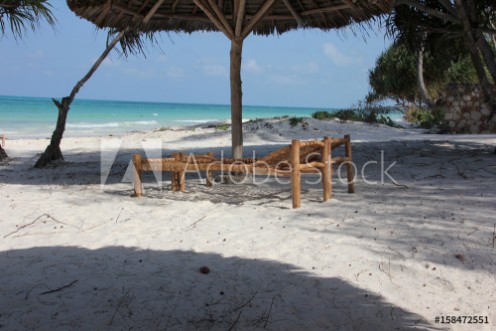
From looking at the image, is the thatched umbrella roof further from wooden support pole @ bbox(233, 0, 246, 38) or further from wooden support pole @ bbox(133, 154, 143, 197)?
wooden support pole @ bbox(133, 154, 143, 197)

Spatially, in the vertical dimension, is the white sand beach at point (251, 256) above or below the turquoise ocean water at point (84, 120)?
below

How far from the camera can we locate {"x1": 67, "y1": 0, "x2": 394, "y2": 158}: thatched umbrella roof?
5.91 m

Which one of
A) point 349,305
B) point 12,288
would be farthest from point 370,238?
point 12,288

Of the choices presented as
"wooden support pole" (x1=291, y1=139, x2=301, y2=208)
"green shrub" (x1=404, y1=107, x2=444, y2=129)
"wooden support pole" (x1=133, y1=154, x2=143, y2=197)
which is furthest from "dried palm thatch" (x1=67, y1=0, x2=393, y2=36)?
"green shrub" (x1=404, y1=107, x2=444, y2=129)

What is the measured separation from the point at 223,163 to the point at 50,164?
179 inches

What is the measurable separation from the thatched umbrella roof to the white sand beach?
1.87 metres

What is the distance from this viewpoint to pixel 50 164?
320 inches

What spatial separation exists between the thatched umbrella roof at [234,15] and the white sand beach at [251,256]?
187cm

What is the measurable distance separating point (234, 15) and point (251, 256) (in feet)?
12.6

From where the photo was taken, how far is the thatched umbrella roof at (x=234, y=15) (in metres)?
5.91

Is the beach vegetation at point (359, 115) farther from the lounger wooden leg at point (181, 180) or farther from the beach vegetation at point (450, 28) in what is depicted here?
the lounger wooden leg at point (181, 180)

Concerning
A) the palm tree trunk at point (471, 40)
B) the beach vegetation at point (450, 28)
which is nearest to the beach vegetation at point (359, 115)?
the beach vegetation at point (450, 28)

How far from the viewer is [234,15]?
238 inches

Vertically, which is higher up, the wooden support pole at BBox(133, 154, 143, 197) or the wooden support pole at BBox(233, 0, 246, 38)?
the wooden support pole at BBox(233, 0, 246, 38)
